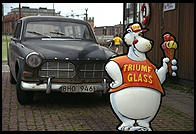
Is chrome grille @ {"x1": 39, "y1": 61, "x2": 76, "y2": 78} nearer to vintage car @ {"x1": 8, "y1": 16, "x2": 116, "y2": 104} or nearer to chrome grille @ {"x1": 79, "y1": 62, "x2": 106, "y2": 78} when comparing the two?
vintage car @ {"x1": 8, "y1": 16, "x2": 116, "y2": 104}

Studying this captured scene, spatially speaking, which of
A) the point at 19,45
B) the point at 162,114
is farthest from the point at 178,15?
the point at 19,45

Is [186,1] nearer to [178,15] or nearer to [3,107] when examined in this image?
[178,15]

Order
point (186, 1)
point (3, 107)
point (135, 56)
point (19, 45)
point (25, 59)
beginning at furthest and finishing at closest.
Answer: point (186, 1) → point (19, 45) → point (3, 107) → point (25, 59) → point (135, 56)

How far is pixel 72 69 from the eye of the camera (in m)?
5.55

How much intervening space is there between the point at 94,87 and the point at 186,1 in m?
4.32

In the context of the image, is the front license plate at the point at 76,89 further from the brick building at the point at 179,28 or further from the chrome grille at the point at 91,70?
the brick building at the point at 179,28

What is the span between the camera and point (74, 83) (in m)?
5.50

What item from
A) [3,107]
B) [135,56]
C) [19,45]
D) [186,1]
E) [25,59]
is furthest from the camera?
[186,1]

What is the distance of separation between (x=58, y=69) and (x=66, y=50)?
1.33 ft

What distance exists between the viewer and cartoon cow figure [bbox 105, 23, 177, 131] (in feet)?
11.9

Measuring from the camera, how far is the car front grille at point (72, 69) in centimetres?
547

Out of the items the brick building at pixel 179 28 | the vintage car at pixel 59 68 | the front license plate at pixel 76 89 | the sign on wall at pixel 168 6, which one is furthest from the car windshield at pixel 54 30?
the sign on wall at pixel 168 6

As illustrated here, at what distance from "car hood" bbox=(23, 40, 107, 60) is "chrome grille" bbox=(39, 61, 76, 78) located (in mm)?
125

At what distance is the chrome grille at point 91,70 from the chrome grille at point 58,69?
0.15m
